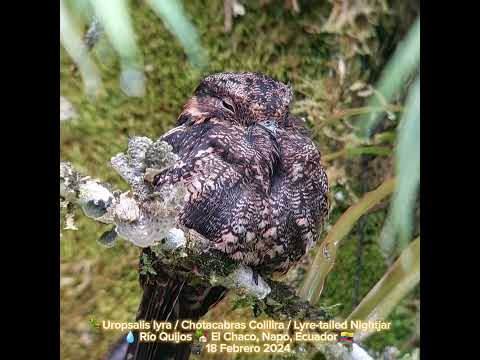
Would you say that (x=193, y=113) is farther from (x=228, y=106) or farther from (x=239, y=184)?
(x=239, y=184)

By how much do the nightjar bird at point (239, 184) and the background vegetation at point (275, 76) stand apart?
139 mm

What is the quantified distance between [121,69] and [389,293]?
102 cm

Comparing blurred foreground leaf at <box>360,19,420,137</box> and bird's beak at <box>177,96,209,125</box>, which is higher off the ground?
blurred foreground leaf at <box>360,19,420,137</box>

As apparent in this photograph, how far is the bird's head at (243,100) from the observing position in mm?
1847

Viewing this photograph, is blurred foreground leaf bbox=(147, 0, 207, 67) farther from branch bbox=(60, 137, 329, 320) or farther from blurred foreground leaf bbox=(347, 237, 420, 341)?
blurred foreground leaf bbox=(347, 237, 420, 341)

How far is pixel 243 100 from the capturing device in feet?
6.06

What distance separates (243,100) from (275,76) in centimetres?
23

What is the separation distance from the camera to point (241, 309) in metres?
2.03

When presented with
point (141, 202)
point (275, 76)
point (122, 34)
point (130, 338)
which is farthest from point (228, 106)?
point (130, 338)

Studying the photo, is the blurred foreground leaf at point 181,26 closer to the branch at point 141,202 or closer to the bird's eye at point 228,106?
the bird's eye at point 228,106

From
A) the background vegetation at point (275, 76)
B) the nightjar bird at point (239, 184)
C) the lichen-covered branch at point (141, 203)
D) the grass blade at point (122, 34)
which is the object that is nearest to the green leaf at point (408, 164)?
the background vegetation at point (275, 76)

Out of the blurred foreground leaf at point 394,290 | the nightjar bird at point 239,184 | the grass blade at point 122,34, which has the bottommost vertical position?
the blurred foreground leaf at point 394,290

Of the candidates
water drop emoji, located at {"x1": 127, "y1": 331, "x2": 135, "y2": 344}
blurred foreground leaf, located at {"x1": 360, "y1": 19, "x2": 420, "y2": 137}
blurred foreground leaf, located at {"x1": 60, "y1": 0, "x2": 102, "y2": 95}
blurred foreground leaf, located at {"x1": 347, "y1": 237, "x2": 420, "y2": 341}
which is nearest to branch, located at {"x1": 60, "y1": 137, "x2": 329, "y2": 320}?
water drop emoji, located at {"x1": 127, "y1": 331, "x2": 135, "y2": 344}

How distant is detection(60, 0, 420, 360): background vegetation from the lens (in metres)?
1.96
